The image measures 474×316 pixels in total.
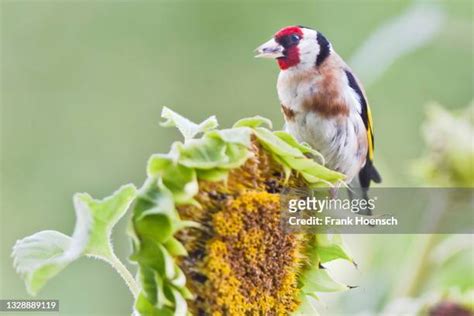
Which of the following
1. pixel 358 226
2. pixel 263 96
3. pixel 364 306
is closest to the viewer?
pixel 358 226

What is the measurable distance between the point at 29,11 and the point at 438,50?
3.83 feet

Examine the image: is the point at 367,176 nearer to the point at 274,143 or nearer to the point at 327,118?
the point at 327,118

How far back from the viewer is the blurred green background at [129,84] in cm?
225

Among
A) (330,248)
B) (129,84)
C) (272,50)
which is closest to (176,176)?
(330,248)

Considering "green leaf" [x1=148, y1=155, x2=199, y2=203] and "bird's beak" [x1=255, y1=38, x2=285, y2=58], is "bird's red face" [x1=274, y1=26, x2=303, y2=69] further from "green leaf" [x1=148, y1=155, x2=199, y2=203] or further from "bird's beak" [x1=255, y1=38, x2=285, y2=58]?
"green leaf" [x1=148, y1=155, x2=199, y2=203]

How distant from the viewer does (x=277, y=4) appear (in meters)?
2.43

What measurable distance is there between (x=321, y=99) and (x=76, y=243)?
372 mm

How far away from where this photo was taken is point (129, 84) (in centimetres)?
259

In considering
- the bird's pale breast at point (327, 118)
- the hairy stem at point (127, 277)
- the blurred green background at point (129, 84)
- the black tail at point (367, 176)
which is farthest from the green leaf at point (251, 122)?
the blurred green background at point (129, 84)

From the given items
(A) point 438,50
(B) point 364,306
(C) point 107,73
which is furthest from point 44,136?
(B) point 364,306

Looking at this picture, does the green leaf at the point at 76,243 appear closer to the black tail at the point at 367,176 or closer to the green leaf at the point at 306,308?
the green leaf at the point at 306,308

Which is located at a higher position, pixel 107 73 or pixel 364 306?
pixel 107 73

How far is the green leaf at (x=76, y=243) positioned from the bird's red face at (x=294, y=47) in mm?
323

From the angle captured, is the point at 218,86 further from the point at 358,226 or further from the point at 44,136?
the point at 358,226
